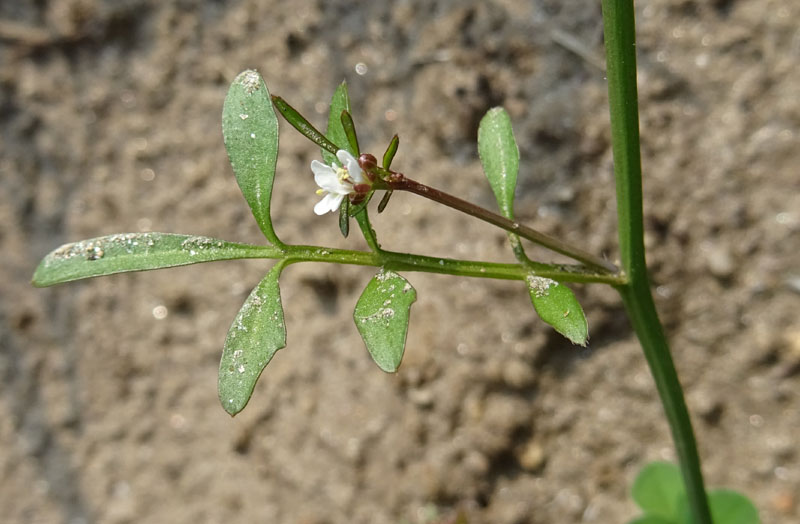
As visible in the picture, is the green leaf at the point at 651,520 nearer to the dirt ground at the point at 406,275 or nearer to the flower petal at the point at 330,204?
the dirt ground at the point at 406,275

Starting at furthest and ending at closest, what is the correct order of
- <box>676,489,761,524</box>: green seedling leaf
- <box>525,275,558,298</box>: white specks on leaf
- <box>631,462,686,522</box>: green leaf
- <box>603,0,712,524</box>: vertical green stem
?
<box>631,462,686,522</box>: green leaf
<box>676,489,761,524</box>: green seedling leaf
<box>525,275,558,298</box>: white specks on leaf
<box>603,0,712,524</box>: vertical green stem

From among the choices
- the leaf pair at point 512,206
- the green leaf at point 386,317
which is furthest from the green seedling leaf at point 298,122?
Result: the leaf pair at point 512,206

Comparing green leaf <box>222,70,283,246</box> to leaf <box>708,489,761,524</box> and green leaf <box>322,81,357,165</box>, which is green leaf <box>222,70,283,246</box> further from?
leaf <box>708,489,761,524</box>

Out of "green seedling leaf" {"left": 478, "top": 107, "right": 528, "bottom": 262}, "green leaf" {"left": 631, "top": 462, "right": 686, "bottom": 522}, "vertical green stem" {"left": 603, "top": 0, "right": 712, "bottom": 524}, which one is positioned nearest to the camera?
"vertical green stem" {"left": 603, "top": 0, "right": 712, "bottom": 524}

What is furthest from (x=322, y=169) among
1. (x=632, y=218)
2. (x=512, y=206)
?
(x=632, y=218)

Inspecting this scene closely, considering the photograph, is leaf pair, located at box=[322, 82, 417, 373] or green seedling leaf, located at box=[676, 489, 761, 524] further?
green seedling leaf, located at box=[676, 489, 761, 524]

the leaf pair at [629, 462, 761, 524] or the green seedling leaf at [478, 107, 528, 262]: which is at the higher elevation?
the green seedling leaf at [478, 107, 528, 262]

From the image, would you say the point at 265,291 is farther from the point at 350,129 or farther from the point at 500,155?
the point at 500,155

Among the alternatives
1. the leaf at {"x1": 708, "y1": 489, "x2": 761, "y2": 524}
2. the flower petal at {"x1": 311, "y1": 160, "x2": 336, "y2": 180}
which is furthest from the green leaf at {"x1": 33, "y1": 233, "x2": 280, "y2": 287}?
the leaf at {"x1": 708, "y1": 489, "x2": 761, "y2": 524}
